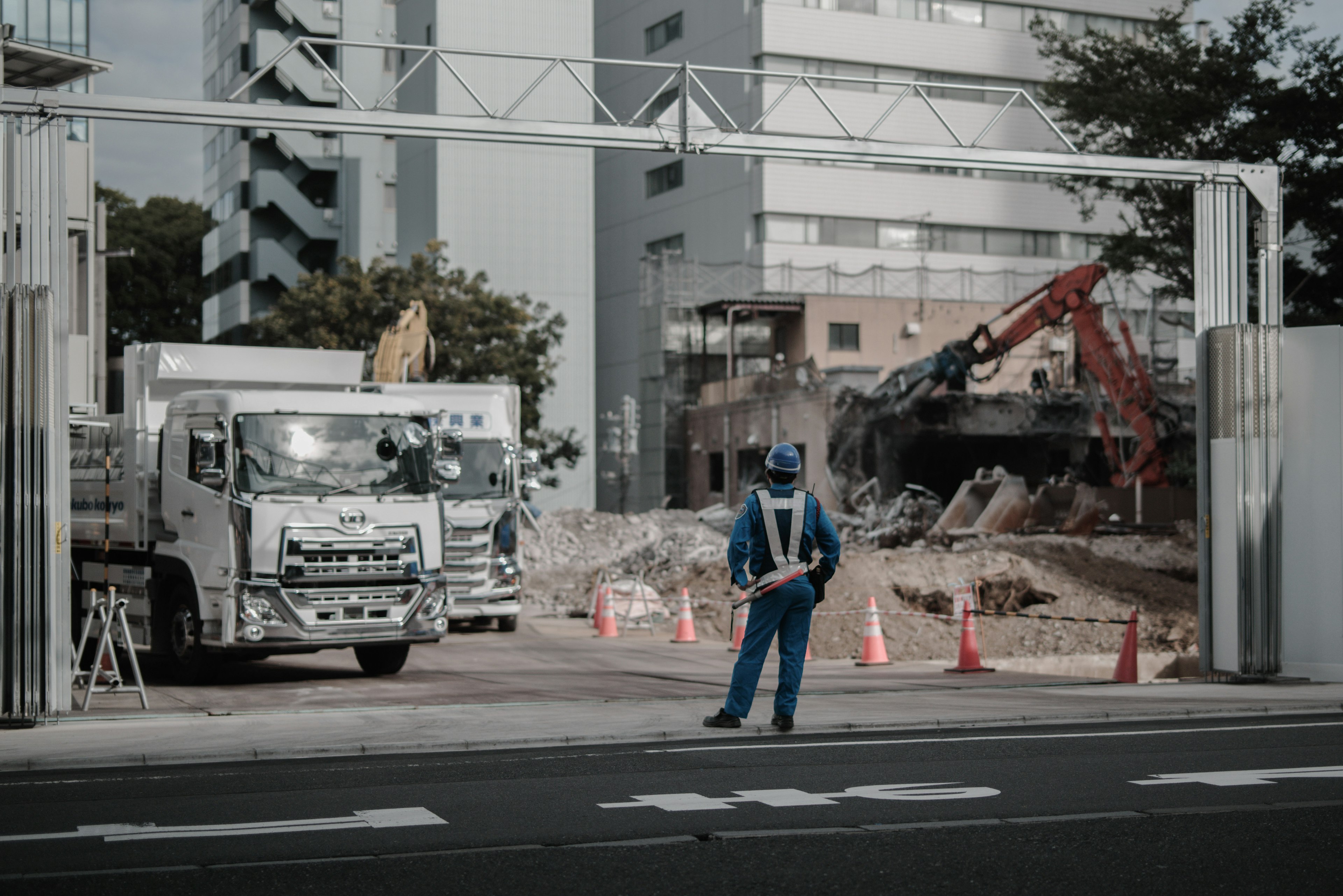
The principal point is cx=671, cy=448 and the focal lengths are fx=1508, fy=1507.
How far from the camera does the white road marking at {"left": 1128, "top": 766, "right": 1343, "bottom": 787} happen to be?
8289 mm

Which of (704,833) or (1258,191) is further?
(1258,191)

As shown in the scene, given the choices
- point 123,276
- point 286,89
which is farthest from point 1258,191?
point 123,276

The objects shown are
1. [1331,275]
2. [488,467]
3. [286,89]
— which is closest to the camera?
[488,467]

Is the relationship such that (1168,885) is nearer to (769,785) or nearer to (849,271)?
(769,785)

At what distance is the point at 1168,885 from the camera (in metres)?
5.86

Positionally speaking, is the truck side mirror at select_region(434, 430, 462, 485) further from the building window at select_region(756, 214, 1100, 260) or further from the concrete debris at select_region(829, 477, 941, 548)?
the building window at select_region(756, 214, 1100, 260)

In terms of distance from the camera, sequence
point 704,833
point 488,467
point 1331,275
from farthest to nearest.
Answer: point 1331,275 < point 488,467 < point 704,833

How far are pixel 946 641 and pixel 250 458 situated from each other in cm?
1192

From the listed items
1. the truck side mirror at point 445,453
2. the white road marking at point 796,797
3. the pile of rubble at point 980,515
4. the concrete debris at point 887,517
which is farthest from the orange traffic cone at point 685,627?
the concrete debris at point 887,517

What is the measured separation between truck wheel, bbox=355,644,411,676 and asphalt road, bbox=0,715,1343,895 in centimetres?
683

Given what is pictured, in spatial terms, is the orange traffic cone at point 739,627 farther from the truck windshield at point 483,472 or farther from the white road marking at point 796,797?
the white road marking at point 796,797

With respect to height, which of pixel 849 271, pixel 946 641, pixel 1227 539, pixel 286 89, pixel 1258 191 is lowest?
pixel 946 641

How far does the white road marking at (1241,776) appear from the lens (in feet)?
27.2

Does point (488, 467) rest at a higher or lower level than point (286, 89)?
lower
